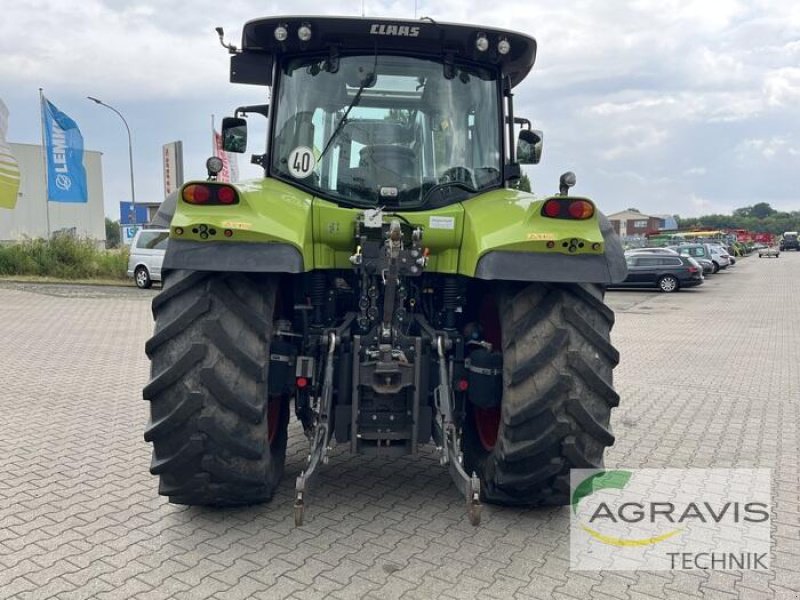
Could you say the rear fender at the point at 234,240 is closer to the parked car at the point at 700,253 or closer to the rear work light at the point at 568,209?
the rear work light at the point at 568,209

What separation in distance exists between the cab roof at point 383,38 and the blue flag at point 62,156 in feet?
74.5

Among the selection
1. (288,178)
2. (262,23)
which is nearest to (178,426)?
(288,178)

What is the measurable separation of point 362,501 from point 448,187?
1.98 m

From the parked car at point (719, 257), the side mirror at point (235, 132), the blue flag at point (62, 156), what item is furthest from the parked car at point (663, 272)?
the side mirror at point (235, 132)

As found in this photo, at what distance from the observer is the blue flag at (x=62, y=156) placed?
79.7 ft

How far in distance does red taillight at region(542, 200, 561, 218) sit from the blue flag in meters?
24.1

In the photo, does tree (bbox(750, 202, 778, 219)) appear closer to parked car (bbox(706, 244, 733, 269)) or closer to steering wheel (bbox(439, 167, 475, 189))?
parked car (bbox(706, 244, 733, 269))

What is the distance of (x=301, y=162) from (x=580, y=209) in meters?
1.71

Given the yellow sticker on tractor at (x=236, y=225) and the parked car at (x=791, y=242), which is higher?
the yellow sticker on tractor at (x=236, y=225)

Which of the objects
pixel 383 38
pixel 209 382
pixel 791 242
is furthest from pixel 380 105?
pixel 791 242

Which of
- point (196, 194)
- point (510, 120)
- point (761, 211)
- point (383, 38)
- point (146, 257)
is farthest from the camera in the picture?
→ point (761, 211)

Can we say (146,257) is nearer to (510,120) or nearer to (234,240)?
(510,120)

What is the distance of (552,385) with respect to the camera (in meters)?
3.58

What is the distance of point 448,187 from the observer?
424cm
